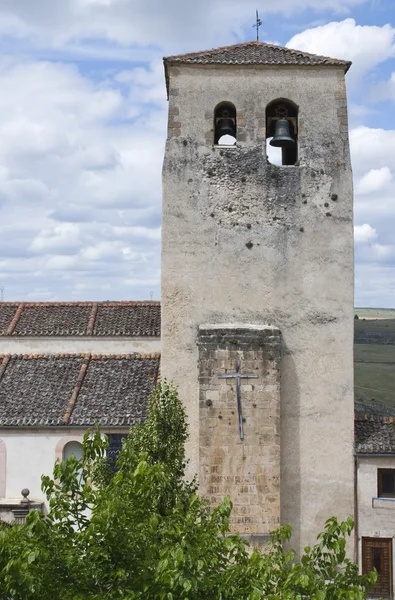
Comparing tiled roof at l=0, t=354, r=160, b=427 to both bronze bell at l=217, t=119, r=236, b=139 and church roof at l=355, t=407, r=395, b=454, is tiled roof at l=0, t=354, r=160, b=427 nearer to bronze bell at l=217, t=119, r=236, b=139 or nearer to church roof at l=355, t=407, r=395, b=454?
church roof at l=355, t=407, r=395, b=454

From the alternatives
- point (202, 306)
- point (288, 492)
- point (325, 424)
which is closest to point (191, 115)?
point (202, 306)

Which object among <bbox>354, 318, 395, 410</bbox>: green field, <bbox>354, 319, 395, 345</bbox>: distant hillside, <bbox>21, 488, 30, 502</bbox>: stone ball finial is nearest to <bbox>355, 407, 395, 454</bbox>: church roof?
<bbox>21, 488, 30, 502</bbox>: stone ball finial

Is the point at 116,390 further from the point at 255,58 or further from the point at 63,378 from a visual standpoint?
the point at 255,58

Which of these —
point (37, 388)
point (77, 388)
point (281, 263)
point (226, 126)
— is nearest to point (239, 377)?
point (281, 263)

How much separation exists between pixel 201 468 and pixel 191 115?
826cm

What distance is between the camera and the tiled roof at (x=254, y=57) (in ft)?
58.7

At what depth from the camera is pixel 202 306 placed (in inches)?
695

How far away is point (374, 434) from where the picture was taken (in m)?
18.2

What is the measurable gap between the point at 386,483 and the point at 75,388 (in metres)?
9.51

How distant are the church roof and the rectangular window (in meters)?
0.53

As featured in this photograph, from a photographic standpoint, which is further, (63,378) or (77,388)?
(63,378)

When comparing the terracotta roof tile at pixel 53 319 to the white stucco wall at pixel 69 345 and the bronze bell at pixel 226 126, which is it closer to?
the white stucco wall at pixel 69 345

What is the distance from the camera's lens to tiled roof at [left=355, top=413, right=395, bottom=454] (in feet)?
58.1

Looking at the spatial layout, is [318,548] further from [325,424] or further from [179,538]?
[325,424]
